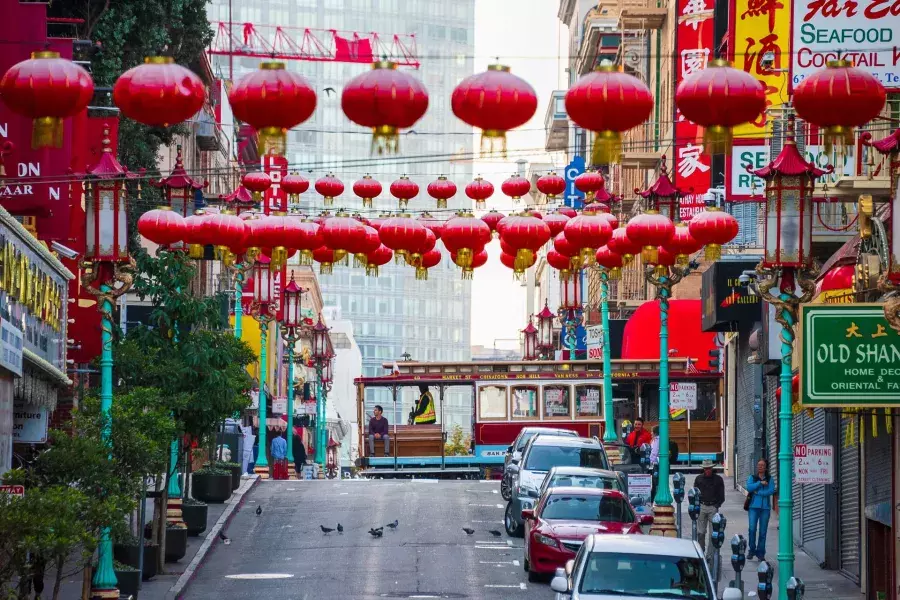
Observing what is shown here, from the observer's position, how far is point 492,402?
49.7 metres

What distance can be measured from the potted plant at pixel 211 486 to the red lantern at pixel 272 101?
24765mm

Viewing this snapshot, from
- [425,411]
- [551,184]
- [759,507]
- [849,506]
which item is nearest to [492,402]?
[425,411]

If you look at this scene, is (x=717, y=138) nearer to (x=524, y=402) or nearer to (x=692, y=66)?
(x=692, y=66)

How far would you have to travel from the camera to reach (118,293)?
2375 cm

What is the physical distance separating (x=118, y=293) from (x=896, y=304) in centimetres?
1070

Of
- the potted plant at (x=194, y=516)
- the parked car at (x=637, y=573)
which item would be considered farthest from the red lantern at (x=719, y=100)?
the potted plant at (x=194, y=516)

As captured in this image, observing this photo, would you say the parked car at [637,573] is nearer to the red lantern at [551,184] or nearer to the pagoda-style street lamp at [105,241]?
the pagoda-style street lamp at [105,241]

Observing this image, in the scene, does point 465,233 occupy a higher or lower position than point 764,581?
higher

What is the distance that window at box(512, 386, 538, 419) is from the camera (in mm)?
49656

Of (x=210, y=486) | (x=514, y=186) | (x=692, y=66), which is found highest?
(x=692, y=66)

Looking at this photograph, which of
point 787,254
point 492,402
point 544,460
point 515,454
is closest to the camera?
point 787,254

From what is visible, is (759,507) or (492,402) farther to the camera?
(492,402)

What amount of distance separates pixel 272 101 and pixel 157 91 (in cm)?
96

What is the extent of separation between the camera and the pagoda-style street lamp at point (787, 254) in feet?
71.8
